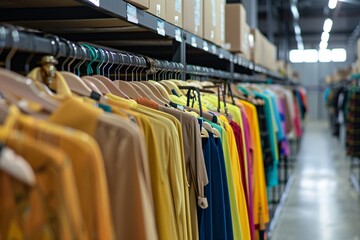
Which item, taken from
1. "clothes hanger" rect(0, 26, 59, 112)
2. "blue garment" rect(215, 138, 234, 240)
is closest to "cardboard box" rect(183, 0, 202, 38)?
"blue garment" rect(215, 138, 234, 240)

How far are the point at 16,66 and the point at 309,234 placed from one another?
466cm

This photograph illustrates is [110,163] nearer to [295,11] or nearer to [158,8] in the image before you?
[158,8]

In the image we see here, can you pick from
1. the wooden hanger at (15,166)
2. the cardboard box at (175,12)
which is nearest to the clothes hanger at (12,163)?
the wooden hanger at (15,166)

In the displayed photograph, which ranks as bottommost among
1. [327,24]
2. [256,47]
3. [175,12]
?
[175,12]

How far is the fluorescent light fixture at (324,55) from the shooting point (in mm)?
27547

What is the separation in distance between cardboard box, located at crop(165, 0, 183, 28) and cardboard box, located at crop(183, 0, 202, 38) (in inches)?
3.5

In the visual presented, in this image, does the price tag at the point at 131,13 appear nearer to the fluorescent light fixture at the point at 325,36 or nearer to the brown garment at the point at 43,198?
the brown garment at the point at 43,198

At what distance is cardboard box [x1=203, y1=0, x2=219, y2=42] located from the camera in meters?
3.86

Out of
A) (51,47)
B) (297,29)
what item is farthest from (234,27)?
(297,29)

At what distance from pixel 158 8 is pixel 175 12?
38cm

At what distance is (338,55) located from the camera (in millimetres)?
27234

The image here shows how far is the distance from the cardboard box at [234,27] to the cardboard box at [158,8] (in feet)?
8.49

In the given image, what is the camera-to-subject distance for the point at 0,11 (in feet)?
8.56

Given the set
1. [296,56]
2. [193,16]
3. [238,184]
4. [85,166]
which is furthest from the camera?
[296,56]
